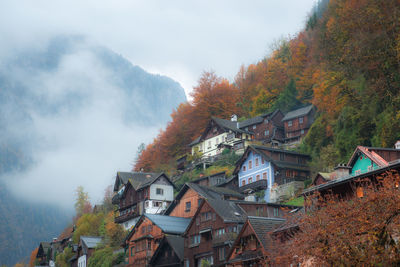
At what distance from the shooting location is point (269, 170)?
75.8 meters

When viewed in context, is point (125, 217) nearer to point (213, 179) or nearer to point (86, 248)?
point (86, 248)

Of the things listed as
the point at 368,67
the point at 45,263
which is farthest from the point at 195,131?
the point at 368,67

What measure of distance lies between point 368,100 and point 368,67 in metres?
3.97

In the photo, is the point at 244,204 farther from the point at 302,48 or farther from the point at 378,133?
the point at 302,48

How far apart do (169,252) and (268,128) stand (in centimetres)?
4633

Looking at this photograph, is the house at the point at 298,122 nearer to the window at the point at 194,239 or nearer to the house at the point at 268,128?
the house at the point at 268,128

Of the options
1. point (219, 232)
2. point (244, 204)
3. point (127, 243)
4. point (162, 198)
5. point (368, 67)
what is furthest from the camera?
point (162, 198)

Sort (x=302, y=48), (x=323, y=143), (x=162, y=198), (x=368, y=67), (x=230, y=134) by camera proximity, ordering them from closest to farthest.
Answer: (x=368, y=67)
(x=323, y=143)
(x=162, y=198)
(x=230, y=134)
(x=302, y=48)

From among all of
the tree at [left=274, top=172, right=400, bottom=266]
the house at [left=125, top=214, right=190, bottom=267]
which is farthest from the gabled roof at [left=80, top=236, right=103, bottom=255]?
the tree at [left=274, top=172, right=400, bottom=266]

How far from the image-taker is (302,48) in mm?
111000

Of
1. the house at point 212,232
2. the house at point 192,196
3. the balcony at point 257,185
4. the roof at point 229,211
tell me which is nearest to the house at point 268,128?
the balcony at point 257,185

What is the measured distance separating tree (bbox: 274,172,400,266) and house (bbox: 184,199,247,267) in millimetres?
23278

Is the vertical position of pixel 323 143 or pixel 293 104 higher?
pixel 293 104

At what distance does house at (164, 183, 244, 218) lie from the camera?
223 feet
